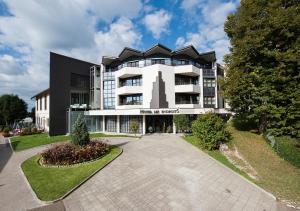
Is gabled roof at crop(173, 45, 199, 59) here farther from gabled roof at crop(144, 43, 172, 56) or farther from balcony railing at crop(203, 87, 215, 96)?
balcony railing at crop(203, 87, 215, 96)

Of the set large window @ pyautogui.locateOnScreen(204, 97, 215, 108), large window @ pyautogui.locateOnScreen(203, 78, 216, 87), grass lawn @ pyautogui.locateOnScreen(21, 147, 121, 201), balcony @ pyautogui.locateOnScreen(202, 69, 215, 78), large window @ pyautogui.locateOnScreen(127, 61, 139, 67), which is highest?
large window @ pyautogui.locateOnScreen(127, 61, 139, 67)

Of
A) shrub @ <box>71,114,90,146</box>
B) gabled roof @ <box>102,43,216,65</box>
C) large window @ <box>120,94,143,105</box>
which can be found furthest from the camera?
large window @ <box>120,94,143,105</box>

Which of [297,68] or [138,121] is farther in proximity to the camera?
[138,121]

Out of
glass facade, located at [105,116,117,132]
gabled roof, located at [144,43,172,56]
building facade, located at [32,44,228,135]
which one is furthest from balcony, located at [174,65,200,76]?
glass facade, located at [105,116,117,132]

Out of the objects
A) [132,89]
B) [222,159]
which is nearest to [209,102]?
[132,89]

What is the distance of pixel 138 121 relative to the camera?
2858 centimetres

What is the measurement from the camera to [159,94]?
92.7 ft

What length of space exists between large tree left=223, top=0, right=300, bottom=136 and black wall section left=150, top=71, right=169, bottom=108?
11.4 metres

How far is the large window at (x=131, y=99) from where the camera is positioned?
30.5 metres

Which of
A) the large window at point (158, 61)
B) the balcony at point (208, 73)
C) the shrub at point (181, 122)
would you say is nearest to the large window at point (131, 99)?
the large window at point (158, 61)

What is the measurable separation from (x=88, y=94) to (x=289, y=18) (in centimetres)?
3114

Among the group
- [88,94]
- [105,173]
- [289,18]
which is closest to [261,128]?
[289,18]

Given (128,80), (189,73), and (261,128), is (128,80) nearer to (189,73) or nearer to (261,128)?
(189,73)

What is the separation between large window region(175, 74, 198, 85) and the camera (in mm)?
30344
